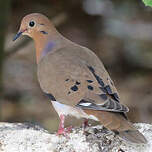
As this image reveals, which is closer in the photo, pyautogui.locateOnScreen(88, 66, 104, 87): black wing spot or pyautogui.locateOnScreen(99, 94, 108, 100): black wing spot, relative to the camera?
pyautogui.locateOnScreen(99, 94, 108, 100): black wing spot

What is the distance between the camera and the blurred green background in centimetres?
877

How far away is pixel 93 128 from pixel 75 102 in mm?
313

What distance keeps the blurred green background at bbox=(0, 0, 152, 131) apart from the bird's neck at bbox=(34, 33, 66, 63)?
261cm

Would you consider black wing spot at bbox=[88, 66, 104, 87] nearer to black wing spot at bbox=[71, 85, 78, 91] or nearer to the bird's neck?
black wing spot at bbox=[71, 85, 78, 91]

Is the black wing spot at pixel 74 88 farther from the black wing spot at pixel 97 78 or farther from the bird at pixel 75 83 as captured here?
the black wing spot at pixel 97 78

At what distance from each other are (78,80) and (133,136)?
79cm

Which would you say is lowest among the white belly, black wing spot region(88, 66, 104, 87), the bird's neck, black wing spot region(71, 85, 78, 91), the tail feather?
the tail feather

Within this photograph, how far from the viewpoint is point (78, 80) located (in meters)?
4.94

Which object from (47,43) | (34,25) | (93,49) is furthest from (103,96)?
(93,49)

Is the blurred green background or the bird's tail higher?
the blurred green background

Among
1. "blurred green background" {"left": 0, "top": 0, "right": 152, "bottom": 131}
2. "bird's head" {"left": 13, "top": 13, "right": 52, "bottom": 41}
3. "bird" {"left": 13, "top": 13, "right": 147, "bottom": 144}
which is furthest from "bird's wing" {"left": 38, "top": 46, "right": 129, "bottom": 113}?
"blurred green background" {"left": 0, "top": 0, "right": 152, "bottom": 131}

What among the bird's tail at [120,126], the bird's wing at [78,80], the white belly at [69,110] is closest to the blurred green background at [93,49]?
the bird's wing at [78,80]

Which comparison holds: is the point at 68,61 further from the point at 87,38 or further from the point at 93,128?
the point at 87,38

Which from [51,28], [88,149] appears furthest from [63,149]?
[51,28]
